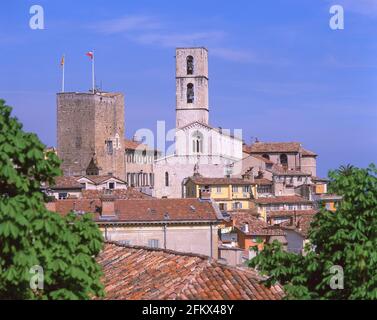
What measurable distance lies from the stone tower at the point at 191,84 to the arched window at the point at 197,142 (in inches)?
124

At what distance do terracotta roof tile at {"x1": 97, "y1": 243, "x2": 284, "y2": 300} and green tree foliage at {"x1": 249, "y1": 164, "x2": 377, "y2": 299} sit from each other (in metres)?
2.79

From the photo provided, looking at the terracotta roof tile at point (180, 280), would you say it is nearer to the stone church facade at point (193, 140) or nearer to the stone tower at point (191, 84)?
the stone church facade at point (193, 140)

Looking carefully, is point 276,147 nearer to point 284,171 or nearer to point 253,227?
point 284,171

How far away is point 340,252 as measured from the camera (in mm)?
7098

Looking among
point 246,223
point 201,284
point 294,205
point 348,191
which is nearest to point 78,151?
point 294,205

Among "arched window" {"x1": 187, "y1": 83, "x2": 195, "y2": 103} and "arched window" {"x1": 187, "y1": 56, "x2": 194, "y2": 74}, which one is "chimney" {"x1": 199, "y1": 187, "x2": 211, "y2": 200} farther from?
"arched window" {"x1": 187, "y1": 56, "x2": 194, "y2": 74}

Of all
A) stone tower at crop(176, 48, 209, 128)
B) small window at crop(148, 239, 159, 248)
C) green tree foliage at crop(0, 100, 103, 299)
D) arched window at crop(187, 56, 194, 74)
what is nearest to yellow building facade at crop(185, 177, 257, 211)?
stone tower at crop(176, 48, 209, 128)

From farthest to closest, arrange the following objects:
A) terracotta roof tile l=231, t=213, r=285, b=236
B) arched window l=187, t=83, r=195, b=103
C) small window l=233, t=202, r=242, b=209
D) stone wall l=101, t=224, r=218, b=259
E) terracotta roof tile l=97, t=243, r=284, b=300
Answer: arched window l=187, t=83, r=195, b=103
small window l=233, t=202, r=242, b=209
terracotta roof tile l=231, t=213, r=285, b=236
stone wall l=101, t=224, r=218, b=259
terracotta roof tile l=97, t=243, r=284, b=300

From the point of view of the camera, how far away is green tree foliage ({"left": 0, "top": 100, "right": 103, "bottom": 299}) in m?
5.87

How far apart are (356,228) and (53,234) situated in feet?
8.01

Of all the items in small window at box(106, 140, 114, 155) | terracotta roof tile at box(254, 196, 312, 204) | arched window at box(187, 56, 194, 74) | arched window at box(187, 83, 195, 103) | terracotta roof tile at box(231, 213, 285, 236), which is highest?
arched window at box(187, 56, 194, 74)

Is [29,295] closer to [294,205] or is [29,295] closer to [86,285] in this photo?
[86,285]

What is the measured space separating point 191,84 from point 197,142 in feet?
20.5

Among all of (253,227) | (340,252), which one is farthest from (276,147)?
(340,252)
